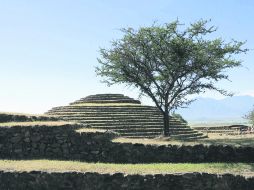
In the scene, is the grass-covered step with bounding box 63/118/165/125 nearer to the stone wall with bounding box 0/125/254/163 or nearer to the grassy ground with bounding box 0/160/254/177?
the stone wall with bounding box 0/125/254/163

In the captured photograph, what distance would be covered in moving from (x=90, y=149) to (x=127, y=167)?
3.68 metres

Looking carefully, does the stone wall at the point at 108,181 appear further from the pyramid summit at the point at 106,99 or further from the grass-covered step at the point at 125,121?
the pyramid summit at the point at 106,99

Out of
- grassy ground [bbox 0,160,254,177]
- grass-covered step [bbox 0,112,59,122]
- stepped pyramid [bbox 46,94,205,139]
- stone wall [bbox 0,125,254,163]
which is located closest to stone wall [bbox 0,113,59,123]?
grass-covered step [bbox 0,112,59,122]

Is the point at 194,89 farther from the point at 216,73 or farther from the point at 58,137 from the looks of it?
the point at 58,137

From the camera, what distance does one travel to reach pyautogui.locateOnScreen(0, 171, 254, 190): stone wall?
18844mm

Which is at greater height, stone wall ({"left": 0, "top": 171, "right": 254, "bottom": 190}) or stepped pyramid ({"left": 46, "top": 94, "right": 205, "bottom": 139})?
stepped pyramid ({"left": 46, "top": 94, "right": 205, "bottom": 139})

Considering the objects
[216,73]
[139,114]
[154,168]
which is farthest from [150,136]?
[154,168]

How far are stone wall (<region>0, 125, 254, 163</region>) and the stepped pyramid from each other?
1217cm

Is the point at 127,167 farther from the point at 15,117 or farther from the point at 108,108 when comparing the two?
the point at 108,108

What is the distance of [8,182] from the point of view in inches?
757

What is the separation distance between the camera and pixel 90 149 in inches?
943

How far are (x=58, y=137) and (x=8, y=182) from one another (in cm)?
531

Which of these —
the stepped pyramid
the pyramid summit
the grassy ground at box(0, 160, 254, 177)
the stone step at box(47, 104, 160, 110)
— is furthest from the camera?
the pyramid summit

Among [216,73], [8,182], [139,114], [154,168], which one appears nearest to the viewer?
[8,182]
